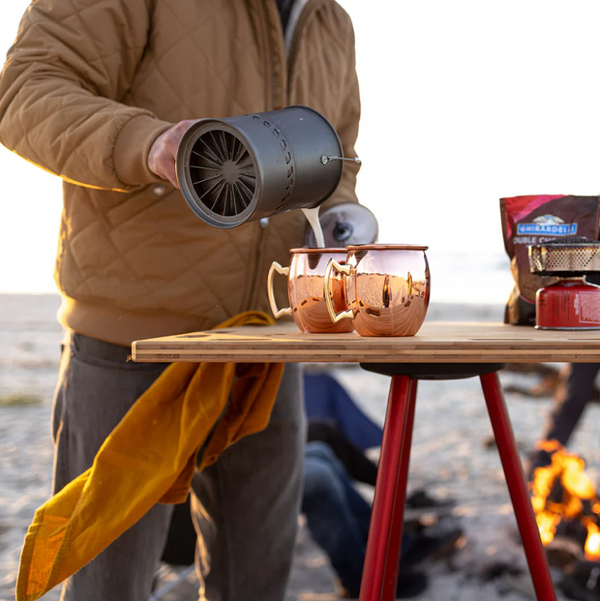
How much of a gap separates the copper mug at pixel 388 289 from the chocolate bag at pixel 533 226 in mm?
369

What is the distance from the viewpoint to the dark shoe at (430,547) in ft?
9.09

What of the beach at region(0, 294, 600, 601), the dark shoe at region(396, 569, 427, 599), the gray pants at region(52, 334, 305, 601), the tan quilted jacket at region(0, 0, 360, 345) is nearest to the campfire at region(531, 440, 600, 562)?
the beach at region(0, 294, 600, 601)

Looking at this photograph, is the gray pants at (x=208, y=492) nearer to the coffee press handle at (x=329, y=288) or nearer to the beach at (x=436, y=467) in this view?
the coffee press handle at (x=329, y=288)

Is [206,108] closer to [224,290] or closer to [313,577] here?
[224,290]

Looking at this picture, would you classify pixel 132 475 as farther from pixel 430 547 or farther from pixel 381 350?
pixel 430 547

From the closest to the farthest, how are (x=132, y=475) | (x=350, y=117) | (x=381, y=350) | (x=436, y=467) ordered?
(x=381, y=350), (x=132, y=475), (x=350, y=117), (x=436, y=467)

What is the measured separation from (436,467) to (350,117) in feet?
9.25

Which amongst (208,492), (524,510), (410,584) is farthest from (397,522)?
(410,584)

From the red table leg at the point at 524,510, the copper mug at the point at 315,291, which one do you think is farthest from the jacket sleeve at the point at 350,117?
the red table leg at the point at 524,510

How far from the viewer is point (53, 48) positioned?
141 cm

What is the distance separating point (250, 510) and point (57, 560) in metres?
0.57

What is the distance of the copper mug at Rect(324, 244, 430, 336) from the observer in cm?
108

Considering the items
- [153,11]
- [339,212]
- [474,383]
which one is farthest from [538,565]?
[474,383]

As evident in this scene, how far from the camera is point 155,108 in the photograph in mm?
1531
